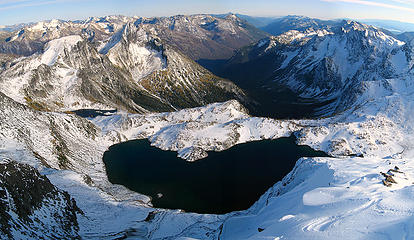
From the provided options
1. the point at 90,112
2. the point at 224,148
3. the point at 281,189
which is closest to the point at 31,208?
the point at 281,189

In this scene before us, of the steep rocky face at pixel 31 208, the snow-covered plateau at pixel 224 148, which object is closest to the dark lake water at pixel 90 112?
the snow-covered plateau at pixel 224 148

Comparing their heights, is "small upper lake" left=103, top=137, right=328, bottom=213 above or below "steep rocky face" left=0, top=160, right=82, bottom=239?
below

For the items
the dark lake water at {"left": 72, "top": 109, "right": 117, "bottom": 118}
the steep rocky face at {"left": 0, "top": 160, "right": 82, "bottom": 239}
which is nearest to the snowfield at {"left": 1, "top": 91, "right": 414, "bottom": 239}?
the steep rocky face at {"left": 0, "top": 160, "right": 82, "bottom": 239}

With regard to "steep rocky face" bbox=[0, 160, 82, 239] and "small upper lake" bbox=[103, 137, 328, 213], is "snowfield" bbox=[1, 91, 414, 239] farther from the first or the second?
"small upper lake" bbox=[103, 137, 328, 213]

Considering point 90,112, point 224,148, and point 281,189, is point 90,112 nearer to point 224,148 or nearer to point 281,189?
point 224,148

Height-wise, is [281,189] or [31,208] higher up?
[31,208]
